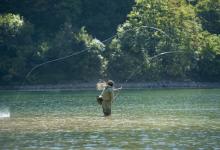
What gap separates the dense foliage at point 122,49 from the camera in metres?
94.4

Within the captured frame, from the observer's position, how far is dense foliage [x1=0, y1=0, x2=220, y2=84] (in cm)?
9438

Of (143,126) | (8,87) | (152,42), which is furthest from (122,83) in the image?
(143,126)

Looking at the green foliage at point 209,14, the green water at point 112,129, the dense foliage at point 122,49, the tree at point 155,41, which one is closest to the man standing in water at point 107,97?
the green water at point 112,129

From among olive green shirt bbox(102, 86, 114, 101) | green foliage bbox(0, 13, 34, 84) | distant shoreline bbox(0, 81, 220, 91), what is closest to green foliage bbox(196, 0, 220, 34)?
distant shoreline bbox(0, 81, 220, 91)

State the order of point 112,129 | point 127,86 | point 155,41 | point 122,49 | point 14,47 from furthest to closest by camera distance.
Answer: point 122,49 < point 155,41 < point 14,47 < point 127,86 < point 112,129

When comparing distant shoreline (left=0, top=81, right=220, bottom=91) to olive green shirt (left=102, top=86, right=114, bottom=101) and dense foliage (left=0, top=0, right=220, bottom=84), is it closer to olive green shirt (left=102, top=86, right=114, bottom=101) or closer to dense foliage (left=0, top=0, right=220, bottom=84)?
dense foliage (left=0, top=0, right=220, bottom=84)

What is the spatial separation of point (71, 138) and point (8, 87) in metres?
64.1

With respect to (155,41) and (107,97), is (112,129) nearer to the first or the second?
(107,97)

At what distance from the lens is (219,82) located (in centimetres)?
9731

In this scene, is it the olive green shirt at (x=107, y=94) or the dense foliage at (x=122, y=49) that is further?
the dense foliage at (x=122, y=49)

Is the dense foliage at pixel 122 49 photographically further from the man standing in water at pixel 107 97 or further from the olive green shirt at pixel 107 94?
the olive green shirt at pixel 107 94

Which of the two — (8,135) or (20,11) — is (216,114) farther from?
(20,11)

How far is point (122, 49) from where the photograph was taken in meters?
97.8

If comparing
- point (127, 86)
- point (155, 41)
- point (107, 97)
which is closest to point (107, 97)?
point (107, 97)
